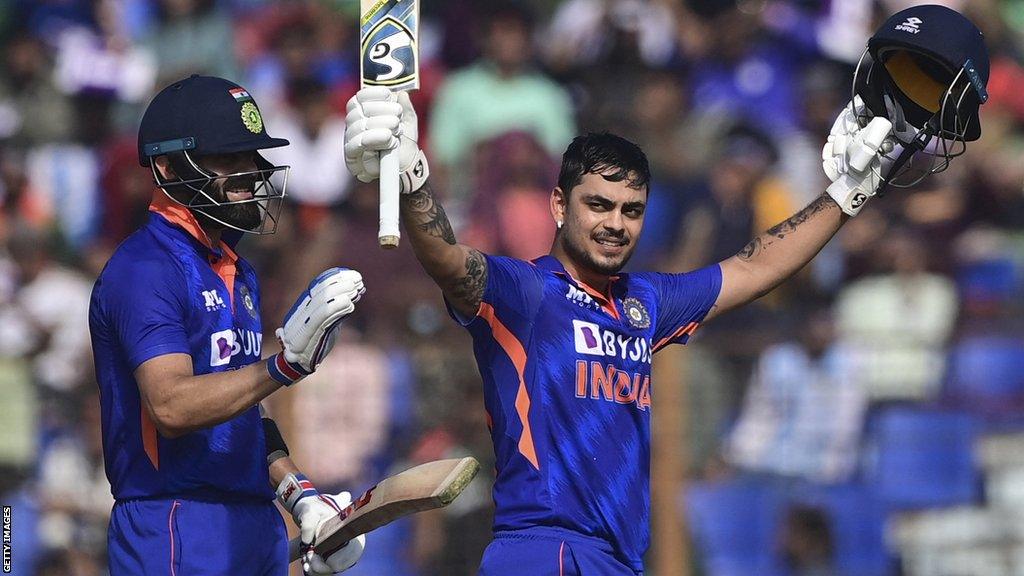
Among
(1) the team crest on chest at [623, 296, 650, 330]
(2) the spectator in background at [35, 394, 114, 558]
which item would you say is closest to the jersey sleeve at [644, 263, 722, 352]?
(1) the team crest on chest at [623, 296, 650, 330]

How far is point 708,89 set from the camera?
11477mm

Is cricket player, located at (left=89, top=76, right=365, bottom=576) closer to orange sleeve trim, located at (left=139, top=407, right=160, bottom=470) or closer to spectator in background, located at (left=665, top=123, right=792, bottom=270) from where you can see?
orange sleeve trim, located at (left=139, top=407, right=160, bottom=470)

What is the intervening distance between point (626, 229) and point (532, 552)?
1086 mm

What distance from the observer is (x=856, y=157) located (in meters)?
5.63

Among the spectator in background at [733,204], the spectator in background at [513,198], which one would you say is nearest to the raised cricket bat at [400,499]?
the spectator in background at [513,198]

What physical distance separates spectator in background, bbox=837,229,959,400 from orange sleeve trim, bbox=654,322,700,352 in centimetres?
411

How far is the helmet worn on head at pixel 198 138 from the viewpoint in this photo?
4.97 metres

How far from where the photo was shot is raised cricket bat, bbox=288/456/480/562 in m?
4.70

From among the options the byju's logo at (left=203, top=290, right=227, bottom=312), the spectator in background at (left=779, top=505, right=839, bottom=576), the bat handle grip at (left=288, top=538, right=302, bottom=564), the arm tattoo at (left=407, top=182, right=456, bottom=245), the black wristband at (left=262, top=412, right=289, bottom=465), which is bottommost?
the spectator in background at (left=779, top=505, right=839, bottom=576)

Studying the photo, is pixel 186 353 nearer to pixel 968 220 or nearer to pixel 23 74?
pixel 968 220

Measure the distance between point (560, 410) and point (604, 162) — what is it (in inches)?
33.1

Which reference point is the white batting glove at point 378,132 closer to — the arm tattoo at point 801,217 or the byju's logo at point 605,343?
the byju's logo at point 605,343

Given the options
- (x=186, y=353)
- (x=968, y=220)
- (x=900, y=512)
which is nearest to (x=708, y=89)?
(x=968, y=220)
